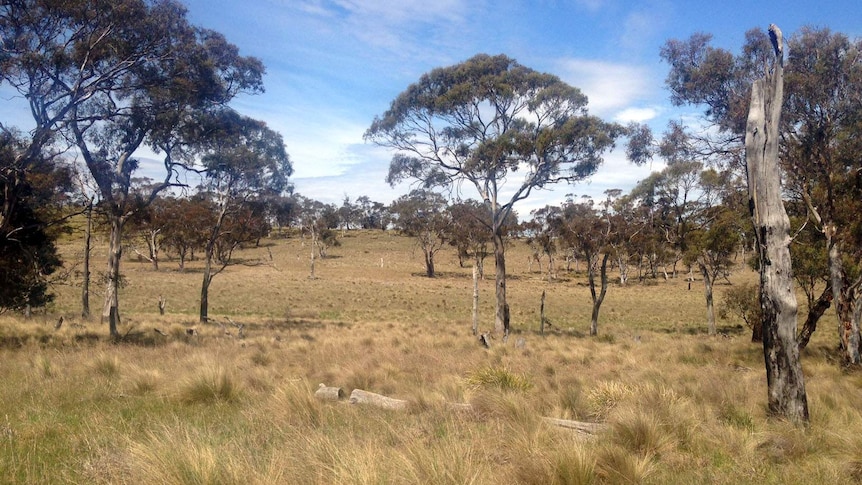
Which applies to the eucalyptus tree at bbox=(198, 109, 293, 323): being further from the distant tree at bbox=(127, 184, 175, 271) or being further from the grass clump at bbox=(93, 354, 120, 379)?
the grass clump at bbox=(93, 354, 120, 379)

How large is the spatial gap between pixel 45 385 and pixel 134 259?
68.4 meters

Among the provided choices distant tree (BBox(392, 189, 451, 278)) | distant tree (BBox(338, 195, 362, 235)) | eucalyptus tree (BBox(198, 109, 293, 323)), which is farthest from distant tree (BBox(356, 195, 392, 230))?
eucalyptus tree (BBox(198, 109, 293, 323))

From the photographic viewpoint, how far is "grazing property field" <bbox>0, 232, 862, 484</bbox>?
13.4ft

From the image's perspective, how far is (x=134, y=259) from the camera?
67.4 m

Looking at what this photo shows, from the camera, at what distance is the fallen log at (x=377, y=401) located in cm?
716

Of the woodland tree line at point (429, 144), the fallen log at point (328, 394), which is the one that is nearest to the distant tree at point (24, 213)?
the woodland tree line at point (429, 144)

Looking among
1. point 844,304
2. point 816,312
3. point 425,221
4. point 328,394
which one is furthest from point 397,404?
point 425,221

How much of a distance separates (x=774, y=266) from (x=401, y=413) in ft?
17.0

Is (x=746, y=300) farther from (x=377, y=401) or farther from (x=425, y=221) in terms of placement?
(x=425, y=221)

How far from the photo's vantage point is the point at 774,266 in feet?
21.8

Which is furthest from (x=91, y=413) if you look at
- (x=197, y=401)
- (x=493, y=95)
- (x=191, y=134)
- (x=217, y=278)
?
(x=217, y=278)

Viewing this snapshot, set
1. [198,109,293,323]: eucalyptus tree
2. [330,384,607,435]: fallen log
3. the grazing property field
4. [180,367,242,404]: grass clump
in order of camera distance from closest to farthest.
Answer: the grazing property field → [330,384,607,435]: fallen log → [180,367,242,404]: grass clump → [198,109,293,323]: eucalyptus tree

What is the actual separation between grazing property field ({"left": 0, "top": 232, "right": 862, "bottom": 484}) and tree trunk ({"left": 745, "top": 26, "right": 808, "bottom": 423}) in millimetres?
431

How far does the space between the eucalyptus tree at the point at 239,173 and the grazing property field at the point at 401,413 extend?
6943 millimetres
